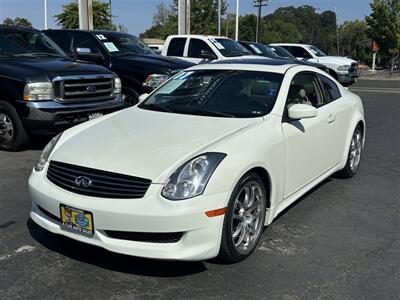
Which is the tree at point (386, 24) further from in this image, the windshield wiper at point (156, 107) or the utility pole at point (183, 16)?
the windshield wiper at point (156, 107)

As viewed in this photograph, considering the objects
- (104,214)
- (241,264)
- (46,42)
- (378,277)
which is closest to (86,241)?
(104,214)

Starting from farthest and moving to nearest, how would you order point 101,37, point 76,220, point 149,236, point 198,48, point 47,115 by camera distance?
point 198,48 → point 101,37 → point 47,115 → point 76,220 → point 149,236

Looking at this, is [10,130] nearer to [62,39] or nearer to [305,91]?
[62,39]

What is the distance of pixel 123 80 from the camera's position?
9883mm

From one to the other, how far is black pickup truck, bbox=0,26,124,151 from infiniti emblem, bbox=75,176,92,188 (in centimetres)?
376

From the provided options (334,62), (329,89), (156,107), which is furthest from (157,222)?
(334,62)

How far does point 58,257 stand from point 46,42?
6.04 m

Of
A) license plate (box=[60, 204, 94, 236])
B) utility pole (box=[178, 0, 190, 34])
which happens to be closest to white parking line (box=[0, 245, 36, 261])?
license plate (box=[60, 204, 94, 236])

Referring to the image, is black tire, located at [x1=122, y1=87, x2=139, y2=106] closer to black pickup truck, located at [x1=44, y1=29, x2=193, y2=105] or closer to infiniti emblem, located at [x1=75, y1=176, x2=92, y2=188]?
black pickup truck, located at [x1=44, y1=29, x2=193, y2=105]

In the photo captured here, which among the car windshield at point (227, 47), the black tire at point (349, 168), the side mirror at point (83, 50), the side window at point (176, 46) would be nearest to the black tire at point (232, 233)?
the black tire at point (349, 168)

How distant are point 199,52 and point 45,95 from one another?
22.6ft

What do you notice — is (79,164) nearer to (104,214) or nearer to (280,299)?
(104,214)

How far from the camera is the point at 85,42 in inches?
423

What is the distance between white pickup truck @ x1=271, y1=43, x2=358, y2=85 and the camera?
65.2 ft
